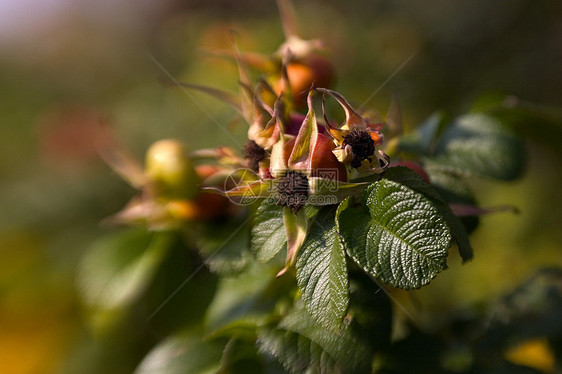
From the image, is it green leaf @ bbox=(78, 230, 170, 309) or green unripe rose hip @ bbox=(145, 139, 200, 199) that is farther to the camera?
green leaf @ bbox=(78, 230, 170, 309)

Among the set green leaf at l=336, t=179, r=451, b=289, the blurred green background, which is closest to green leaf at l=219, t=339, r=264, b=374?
green leaf at l=336, t=179, r=451, b=289

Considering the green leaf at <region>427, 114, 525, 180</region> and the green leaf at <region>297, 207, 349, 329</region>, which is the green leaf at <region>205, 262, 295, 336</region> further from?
the green leaf at <region>427, 114, 525, 180</region>

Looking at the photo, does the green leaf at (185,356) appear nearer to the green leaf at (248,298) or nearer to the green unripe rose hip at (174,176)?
the green leaf at (248,298)

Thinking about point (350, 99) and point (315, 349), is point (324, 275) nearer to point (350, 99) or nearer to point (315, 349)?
point (315, 349)

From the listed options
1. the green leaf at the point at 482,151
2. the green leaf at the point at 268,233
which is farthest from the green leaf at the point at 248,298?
the green leaf at the point at 482,151

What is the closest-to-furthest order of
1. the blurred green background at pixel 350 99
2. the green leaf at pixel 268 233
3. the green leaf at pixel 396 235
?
the green leaf at pixel 396 235
the green leaf at pixel 268 233
the blurred green background at pixel 350 99

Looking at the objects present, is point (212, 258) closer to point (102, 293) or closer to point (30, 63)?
point (102, 293)

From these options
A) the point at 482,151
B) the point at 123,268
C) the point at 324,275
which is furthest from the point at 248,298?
the point at 482,151
